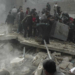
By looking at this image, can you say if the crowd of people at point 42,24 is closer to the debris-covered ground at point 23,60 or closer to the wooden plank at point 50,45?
the wooden plank at point 50,45

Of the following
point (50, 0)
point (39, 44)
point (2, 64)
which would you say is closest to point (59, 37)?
point (39, 44)

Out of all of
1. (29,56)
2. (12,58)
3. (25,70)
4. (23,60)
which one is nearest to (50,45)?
(29,56)

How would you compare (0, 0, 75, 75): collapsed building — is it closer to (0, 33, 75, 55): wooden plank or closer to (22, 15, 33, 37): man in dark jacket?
(0, 33, 75, 55): wooden plank

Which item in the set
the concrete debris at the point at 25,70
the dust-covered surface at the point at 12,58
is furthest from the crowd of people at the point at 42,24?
the concrete debris at the point at 25,70

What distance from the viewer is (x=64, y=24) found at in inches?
404

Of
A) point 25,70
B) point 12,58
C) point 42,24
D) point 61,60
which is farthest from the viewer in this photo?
point 42,24

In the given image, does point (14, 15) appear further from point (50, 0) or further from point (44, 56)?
point (50, 0)

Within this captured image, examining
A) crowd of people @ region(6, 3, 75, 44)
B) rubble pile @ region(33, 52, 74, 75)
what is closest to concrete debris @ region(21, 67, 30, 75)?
rubble pile @ region(33, 52, 74, 75)

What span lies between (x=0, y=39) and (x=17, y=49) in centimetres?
133

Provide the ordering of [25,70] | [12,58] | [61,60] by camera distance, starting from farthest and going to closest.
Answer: [12,58] → [61,60] → [25,70]

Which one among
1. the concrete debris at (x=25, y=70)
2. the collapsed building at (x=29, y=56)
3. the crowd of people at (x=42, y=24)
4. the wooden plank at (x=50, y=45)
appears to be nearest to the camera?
the concrete debris at (x=25, y=70)

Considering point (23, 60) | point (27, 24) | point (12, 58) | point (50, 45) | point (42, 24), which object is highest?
point (42, 24)

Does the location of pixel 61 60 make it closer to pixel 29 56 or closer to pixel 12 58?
pixel 29 56

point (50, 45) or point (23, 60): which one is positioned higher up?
point (50, 45)
